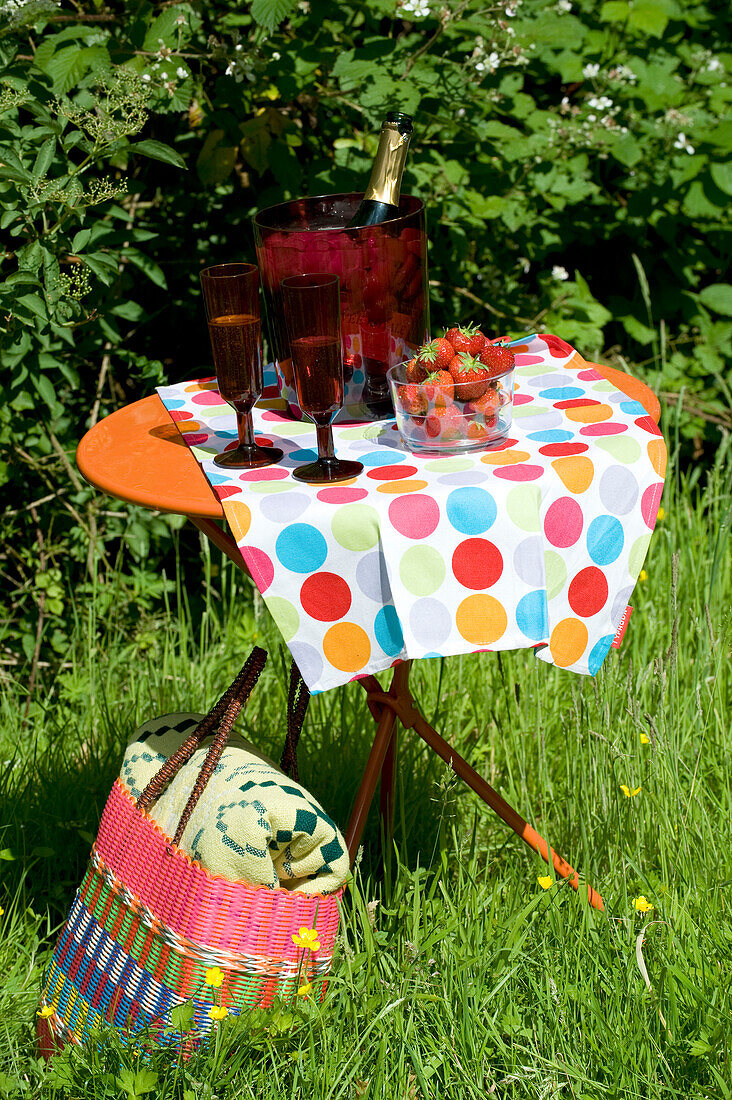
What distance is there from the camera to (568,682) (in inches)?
95.3

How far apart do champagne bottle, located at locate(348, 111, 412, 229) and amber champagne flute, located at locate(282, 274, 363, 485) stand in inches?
8.1

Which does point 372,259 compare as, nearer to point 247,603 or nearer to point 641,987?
point 641,987

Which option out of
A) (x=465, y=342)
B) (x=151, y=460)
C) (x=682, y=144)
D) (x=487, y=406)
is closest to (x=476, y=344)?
(x=465, y=342)

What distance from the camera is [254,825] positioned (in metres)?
1.37

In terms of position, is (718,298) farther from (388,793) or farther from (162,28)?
(388,793)

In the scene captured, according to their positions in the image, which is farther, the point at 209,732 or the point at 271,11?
the point at 271,11

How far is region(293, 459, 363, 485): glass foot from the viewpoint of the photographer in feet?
4.36

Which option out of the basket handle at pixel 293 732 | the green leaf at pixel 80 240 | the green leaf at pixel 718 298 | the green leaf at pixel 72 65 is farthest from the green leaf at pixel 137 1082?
the green leaf at pixel 718 298

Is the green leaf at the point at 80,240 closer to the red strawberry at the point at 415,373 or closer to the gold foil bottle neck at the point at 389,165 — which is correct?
the gold foil bottle neck at the point at 389,165

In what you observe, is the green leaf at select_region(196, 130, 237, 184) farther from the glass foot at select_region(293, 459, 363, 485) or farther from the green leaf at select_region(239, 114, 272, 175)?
the glass foot at select_region(293, 459, 363, 485)

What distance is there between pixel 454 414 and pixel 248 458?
0.29 m

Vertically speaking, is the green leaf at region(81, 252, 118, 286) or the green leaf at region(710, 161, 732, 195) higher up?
the green leaf at region(81, 252, 118, 286)

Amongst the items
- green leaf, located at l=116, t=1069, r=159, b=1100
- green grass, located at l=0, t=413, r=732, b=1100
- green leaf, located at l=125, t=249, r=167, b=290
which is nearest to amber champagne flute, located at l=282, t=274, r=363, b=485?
green grass, located at l=0, t=413, r=732, b=1100

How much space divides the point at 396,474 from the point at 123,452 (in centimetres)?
43
